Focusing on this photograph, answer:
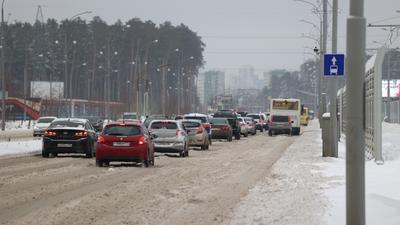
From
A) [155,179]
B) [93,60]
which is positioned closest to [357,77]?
[155,179]

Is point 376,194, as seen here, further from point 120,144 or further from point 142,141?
point 120,144

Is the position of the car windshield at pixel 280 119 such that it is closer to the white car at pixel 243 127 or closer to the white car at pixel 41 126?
the white car at pixel 243 127

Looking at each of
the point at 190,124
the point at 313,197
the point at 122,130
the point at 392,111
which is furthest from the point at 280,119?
the point at 313,197

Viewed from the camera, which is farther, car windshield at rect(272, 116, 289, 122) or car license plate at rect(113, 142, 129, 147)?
car windshield at rect(272, 116, 289, 122)

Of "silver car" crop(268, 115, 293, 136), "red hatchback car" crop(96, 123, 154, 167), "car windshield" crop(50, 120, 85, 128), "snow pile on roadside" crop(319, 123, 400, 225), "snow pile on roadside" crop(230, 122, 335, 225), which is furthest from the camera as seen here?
"silver car" crop(268, 115, 293, 136)

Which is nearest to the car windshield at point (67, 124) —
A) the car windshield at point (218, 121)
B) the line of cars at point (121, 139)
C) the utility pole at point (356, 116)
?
the line of cars at point (121, 139)

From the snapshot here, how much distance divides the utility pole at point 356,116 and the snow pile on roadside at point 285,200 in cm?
298

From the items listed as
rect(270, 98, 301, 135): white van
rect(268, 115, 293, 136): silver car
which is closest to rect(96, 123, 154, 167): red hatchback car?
rect(268, 115, 293, 136): silver car

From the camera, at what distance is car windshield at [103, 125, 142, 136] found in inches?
1113

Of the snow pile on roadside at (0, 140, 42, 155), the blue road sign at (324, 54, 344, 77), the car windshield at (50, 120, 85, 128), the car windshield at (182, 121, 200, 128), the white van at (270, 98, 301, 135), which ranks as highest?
the blue road sign at (324, 54, 344, 77)

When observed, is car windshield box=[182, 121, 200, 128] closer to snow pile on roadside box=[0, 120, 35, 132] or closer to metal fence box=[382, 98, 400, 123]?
snow pile on roadside box=[0, 120, 35, 132]

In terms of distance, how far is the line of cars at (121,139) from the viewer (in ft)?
91.6

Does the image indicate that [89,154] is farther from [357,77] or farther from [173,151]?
[357,77]

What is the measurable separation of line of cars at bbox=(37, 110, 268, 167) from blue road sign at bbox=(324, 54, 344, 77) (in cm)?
624
